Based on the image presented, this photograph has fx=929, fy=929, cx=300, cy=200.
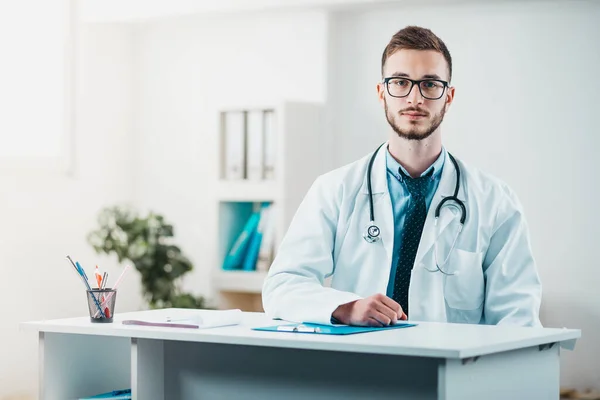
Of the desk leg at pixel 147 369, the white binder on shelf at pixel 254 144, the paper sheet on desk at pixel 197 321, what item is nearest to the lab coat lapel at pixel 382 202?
the paper sheet on desk at pixel 197 321

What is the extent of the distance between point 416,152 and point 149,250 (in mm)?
2453

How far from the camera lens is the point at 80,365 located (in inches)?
92.7

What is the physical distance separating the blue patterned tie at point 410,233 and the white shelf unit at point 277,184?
206 centimetres

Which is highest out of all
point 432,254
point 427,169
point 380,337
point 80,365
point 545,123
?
point 545,123

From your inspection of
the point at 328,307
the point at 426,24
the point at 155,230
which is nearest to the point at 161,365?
the point at 328,307

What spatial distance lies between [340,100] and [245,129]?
21.7 inches

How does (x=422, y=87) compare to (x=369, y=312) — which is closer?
(x=369, y=312)

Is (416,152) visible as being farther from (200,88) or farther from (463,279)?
(200,88)

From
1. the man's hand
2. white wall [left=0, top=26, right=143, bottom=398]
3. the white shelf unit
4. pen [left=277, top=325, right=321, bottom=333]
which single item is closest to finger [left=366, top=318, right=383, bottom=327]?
the man's hand

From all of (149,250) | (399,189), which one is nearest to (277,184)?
(149,250)

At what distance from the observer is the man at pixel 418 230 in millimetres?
2527

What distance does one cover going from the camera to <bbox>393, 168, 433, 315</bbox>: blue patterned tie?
259cm

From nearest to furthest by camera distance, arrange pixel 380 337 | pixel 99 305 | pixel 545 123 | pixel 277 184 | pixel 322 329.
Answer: pixel 380 337
pixel 322 329
pixel 99 305
pixel 545 123
pixel 277 184

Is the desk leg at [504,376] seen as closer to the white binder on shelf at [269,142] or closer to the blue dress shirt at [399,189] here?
the blue dress shirt at [399,189]
